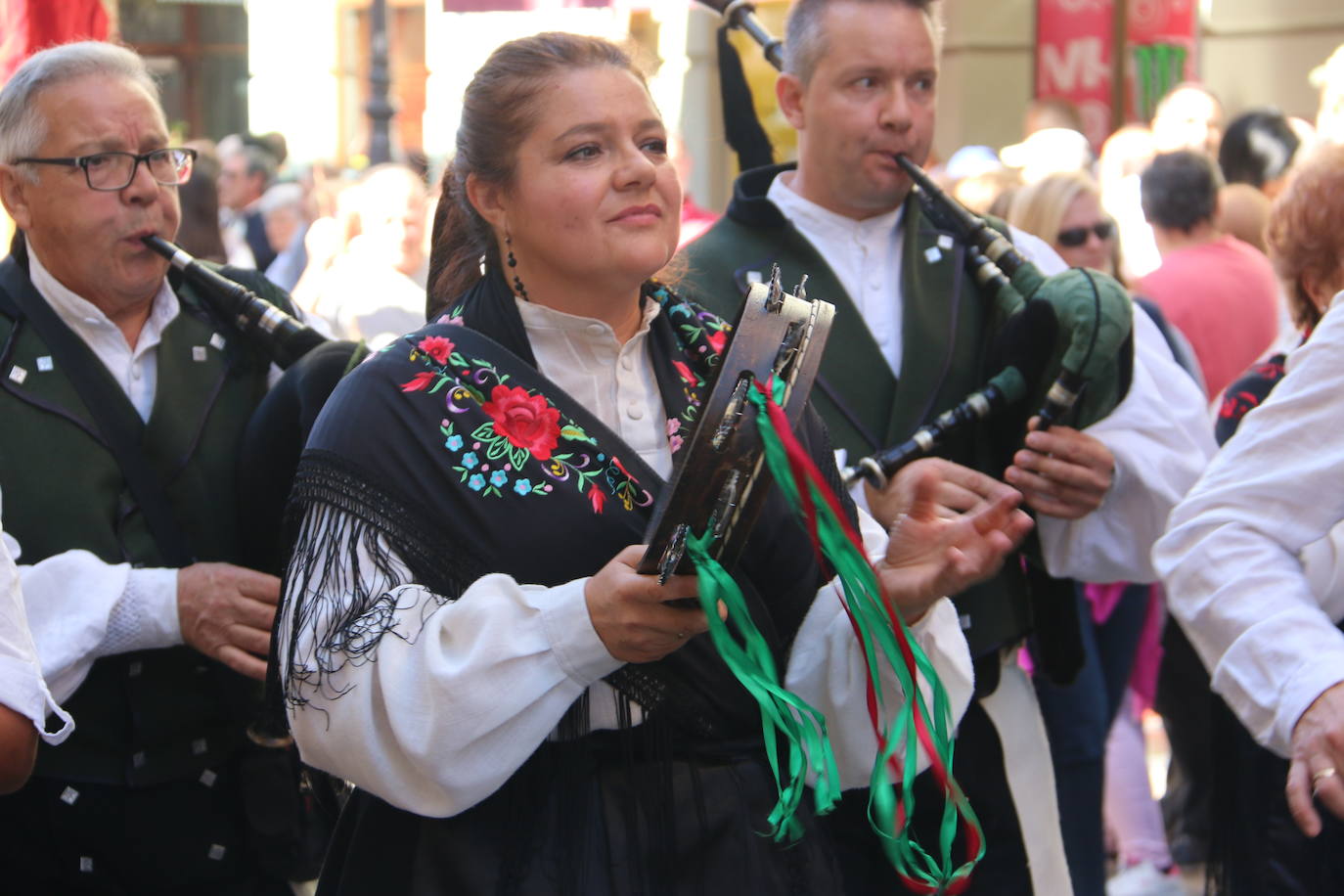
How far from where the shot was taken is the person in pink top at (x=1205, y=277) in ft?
19.0

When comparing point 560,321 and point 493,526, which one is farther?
point 560,321

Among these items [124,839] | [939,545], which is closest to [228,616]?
[124,839]

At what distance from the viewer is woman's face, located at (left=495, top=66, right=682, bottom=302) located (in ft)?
7.91

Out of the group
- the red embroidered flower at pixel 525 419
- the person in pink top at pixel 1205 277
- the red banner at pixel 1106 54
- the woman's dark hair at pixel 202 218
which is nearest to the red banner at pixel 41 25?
the woman's dark hair at pixel 202 218

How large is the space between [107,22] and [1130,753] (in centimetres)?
382

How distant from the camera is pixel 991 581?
329 centimetres

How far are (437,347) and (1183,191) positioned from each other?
13.8 feet

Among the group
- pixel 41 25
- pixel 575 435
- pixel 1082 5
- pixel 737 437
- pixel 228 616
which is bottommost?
pixel 228 616

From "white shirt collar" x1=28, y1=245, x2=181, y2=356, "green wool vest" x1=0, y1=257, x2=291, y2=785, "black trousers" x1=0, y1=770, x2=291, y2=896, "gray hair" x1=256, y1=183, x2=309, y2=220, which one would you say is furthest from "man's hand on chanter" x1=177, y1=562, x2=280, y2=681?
"gray hair" x1=256, y1=183, x2=309, y2=220

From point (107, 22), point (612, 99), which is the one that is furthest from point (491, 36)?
point (612, 99)

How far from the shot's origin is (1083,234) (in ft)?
16.3

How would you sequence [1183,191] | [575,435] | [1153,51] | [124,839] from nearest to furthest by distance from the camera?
[575,435] → [124,839] → [1183,191] → [1153,51]

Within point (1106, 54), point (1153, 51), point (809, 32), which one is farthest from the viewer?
point (1106, 54)

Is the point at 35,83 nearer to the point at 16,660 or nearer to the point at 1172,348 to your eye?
the point at 16,660
